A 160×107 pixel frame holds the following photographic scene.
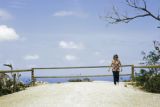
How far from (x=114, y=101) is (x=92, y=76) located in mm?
12595

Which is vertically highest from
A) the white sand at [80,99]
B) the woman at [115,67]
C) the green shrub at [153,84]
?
the woman at [115,67]

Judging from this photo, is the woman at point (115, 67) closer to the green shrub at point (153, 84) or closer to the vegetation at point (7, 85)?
the green shrub at point (153, 84)

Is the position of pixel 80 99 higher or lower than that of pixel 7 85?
lower

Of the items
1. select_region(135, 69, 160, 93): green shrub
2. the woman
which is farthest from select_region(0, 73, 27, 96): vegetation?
select_region(135, 69, 160, 93): green shrub

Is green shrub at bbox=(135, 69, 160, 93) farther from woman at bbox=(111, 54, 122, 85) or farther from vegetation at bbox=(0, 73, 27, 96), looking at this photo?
vegetation at bbox=(0, 73, 27, 96)

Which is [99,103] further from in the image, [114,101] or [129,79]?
[129,79]

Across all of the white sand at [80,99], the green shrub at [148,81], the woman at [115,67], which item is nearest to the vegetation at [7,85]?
the white sand at [80,99]

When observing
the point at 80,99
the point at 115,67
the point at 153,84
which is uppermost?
the point at 115,67

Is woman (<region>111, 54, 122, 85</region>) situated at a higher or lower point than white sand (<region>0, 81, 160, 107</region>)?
higher

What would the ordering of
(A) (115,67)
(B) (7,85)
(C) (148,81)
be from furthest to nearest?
(A) (115,67)
(C) (148,81)
(B) (7,85)

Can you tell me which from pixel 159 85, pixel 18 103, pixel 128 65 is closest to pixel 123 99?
pixel 18 103

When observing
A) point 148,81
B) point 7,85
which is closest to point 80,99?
point 7,85

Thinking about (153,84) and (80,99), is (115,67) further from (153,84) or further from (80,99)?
(80,99)

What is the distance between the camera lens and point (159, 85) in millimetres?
25609
